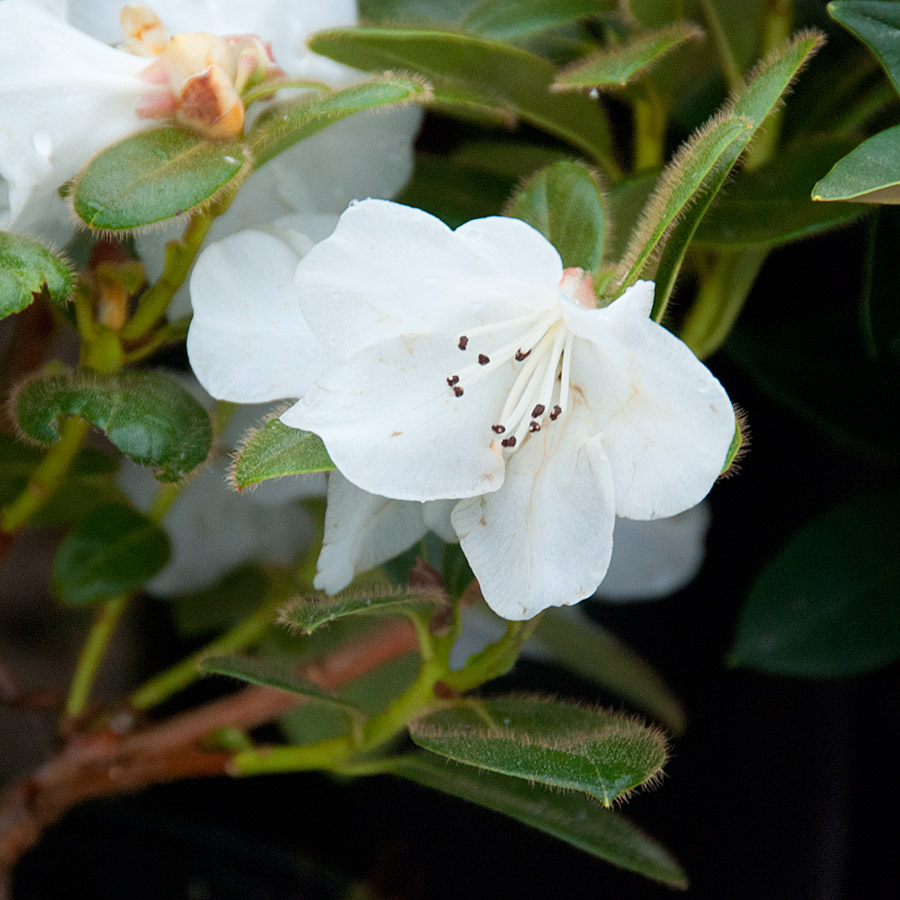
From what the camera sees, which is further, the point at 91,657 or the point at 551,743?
the point at 91,657

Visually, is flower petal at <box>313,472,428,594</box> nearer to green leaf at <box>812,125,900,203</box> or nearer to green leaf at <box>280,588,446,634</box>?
green leaf at <box>280,588,446,634</box>

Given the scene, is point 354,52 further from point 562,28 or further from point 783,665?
point 783,665

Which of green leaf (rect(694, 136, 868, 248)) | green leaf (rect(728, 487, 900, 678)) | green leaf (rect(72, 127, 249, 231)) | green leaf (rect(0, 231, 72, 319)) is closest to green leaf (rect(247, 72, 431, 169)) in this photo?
green leaf (rect(72, 127, 249, 231))

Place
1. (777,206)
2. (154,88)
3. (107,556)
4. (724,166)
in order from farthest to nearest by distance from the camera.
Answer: (107,556), (777,206), (154,88), (724,166)

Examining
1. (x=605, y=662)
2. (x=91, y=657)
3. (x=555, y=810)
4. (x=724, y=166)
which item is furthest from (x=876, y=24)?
(x=91, y=657)

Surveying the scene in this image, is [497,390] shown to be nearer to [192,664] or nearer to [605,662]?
[192,664]

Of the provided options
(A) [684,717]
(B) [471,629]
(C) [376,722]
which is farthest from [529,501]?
(A) [684,717]
